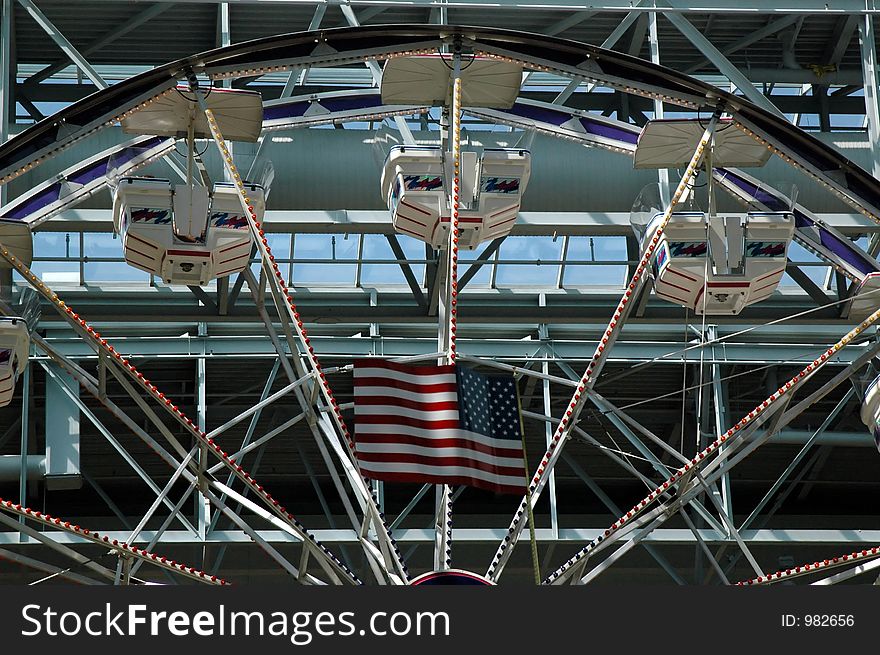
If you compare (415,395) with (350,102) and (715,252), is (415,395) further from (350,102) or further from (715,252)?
(350,102)

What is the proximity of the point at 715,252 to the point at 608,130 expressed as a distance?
259cm

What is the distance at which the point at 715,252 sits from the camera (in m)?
18.3

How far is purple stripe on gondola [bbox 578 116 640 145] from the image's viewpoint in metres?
20.0

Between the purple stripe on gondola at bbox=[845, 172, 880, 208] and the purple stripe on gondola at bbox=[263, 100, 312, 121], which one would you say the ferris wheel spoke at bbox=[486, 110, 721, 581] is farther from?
the purple stripe on gondola at bbox=[263, 100, 312, 121]

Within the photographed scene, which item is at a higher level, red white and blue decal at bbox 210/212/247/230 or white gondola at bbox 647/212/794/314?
red white and blue decal at bbox 210/212/247/230

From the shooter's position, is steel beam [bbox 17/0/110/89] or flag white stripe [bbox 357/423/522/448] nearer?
flag white stripe [bbox 357/423/522/448]

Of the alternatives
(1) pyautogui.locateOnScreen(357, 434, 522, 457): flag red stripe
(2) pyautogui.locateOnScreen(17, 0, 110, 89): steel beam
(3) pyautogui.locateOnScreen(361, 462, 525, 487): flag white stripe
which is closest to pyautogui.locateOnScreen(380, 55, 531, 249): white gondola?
(1) pyautogui.locateOnScreen(357, 434, 522, 457): flag red stripe

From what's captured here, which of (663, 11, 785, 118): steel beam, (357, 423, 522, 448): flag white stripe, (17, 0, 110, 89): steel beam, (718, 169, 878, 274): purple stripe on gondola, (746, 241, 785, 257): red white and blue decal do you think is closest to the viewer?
(357, 423, 522, 448): flag white stripe

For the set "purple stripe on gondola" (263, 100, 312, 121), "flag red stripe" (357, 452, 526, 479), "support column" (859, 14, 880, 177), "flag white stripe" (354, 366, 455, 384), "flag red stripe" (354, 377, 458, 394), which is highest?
"support column" (859, 14, 880, 177)

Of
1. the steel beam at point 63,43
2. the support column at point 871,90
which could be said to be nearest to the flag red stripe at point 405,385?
the steel beam at point 63,43

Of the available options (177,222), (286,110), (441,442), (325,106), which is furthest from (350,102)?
(441,442)

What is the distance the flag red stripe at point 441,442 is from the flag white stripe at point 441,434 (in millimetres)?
A: 23

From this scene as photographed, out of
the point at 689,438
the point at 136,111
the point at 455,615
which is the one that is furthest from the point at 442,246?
the point at 689,438

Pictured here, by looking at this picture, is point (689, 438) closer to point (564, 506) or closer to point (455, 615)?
point (564, 506)
